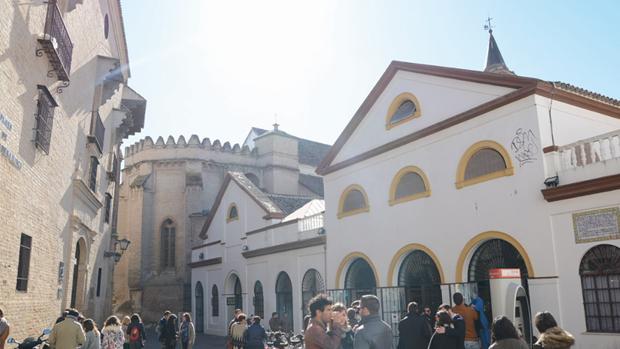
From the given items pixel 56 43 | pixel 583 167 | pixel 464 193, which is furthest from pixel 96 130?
pixel 583 167

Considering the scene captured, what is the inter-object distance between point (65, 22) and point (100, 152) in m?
6.86

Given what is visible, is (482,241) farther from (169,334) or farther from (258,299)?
(258,299)

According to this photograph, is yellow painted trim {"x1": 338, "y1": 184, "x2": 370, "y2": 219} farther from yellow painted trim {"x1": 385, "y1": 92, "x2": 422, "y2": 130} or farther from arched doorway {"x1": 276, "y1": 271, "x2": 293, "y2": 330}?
arched doorway {"x1": 276, "y1": 271, "x2": 293, "y2": 330}

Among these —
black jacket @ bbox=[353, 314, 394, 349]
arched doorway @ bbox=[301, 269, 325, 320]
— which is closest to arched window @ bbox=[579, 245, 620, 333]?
black jacket @ bbox=[353, 314, 394, 349]

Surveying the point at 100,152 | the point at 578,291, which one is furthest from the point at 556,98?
the point at 100,152

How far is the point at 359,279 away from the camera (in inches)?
711

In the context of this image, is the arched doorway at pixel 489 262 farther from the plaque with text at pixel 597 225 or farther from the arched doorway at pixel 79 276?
the arched doorway at pixel 79 276

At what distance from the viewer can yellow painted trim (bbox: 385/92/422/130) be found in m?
16.1

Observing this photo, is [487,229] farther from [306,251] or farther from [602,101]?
[306,251]

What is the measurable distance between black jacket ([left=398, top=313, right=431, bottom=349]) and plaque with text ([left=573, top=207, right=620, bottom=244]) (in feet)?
16.3

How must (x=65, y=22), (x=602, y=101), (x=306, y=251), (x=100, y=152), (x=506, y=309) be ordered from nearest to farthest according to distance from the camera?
1. (x=506, y=309)
2. (x=65, y=22)
3. (x=602, y=101)
4. (x=100, y=152)
5. (x=306, y=251)

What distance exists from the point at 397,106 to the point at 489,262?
19.6ft

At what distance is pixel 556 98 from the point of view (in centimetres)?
1281

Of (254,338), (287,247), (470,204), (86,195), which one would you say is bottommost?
(254,338)
